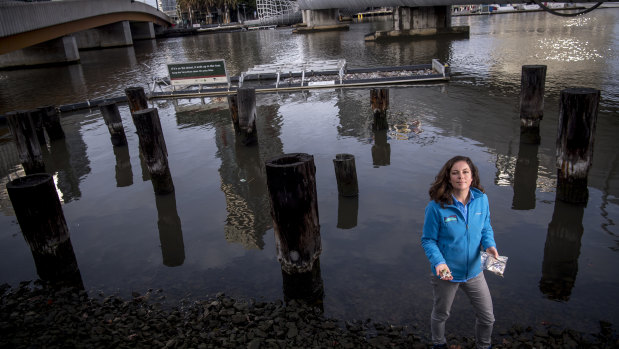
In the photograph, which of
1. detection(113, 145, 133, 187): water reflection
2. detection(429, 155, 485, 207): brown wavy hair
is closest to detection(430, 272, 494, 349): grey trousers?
detection(429, 155, 485, 207): brown wavy hair

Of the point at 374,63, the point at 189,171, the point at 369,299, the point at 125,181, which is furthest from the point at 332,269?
the point at 374,63

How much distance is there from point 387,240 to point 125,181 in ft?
22.1

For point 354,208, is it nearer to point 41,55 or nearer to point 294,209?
point 294,209

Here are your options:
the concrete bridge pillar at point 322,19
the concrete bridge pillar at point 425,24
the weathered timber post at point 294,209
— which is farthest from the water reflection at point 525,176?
the concrete bridge pillar at point 322,19

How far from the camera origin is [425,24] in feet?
141

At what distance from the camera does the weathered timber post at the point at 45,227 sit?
610 cm

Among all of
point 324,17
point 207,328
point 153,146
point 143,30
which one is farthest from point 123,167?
point 143,30

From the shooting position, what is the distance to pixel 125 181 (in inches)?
422

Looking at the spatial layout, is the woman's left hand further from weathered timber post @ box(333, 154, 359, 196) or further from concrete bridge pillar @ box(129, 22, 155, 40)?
concrete bridge pillar @ box(129, 22, 155, 40)

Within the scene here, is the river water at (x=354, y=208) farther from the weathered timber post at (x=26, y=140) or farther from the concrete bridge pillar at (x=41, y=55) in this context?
the concrete bridge pillar at (x=41, y=55)

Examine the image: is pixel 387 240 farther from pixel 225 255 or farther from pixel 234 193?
pixel 234 193

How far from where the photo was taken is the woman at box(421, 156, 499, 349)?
3801 millimetres

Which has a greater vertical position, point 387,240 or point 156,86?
point 156,86

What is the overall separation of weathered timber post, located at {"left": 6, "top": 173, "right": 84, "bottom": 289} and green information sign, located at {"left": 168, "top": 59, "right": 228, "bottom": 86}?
43.8 ft
